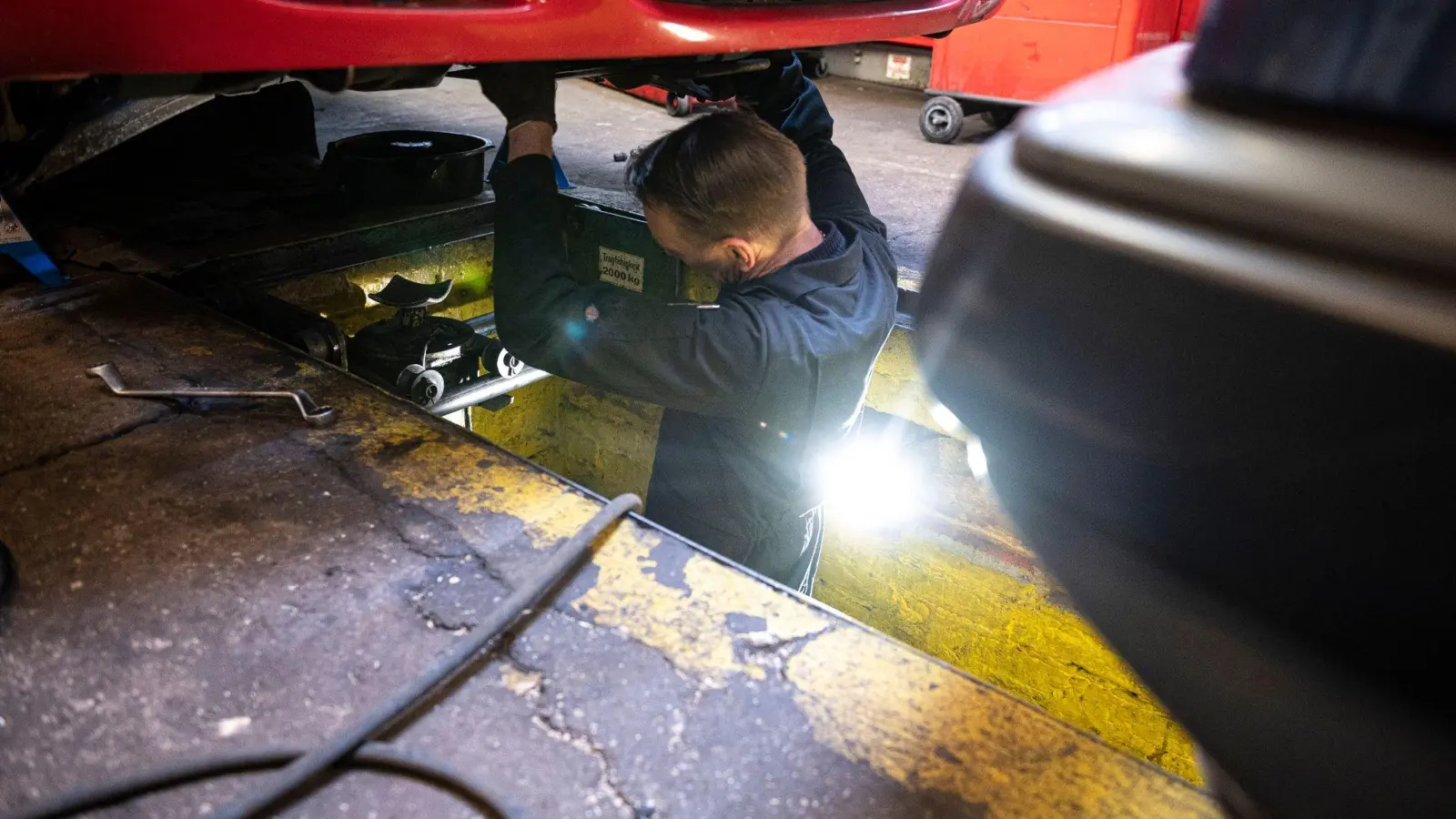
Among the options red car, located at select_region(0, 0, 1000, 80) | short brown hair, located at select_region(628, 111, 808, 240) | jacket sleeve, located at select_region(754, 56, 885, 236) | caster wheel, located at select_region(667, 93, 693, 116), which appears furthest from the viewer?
caster wheel, located at select_region(667, 93, 693, 116)

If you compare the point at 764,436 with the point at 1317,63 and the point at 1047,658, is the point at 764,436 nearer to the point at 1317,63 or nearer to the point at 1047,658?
the point at 1317,63

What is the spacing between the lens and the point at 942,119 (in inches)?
183

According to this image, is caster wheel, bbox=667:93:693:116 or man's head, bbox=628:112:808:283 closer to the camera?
man's head, bbox=628:112:808:283

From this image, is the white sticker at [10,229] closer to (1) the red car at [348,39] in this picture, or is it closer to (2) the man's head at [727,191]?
(1) the red car at [348,39]

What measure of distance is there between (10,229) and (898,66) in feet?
18.4

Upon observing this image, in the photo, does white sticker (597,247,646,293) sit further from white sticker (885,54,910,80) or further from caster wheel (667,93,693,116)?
white sticker (885,54,910,80)

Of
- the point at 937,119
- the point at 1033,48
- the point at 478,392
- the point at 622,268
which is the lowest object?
the point at 478,392

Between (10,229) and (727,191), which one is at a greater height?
(727,191)

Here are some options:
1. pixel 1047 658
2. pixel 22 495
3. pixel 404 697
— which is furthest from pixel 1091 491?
pixel 1047 658

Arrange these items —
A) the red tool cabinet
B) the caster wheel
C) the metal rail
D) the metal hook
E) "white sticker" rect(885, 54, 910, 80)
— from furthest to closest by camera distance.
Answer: "white sticker" rect(885, 54, 910, 80) < the caster wheel < the red tool cabinet < the metal rail < the metal hook

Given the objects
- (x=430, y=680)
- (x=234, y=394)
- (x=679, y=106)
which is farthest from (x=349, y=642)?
(x=679, y=106)

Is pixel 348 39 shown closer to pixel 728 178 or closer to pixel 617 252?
pixel 728 178

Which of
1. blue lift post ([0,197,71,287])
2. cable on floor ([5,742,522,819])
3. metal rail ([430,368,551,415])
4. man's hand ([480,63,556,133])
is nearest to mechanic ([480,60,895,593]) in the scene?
man's hand ([480,63,556,133])

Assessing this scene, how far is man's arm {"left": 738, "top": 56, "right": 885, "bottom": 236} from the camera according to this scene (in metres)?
2.14
